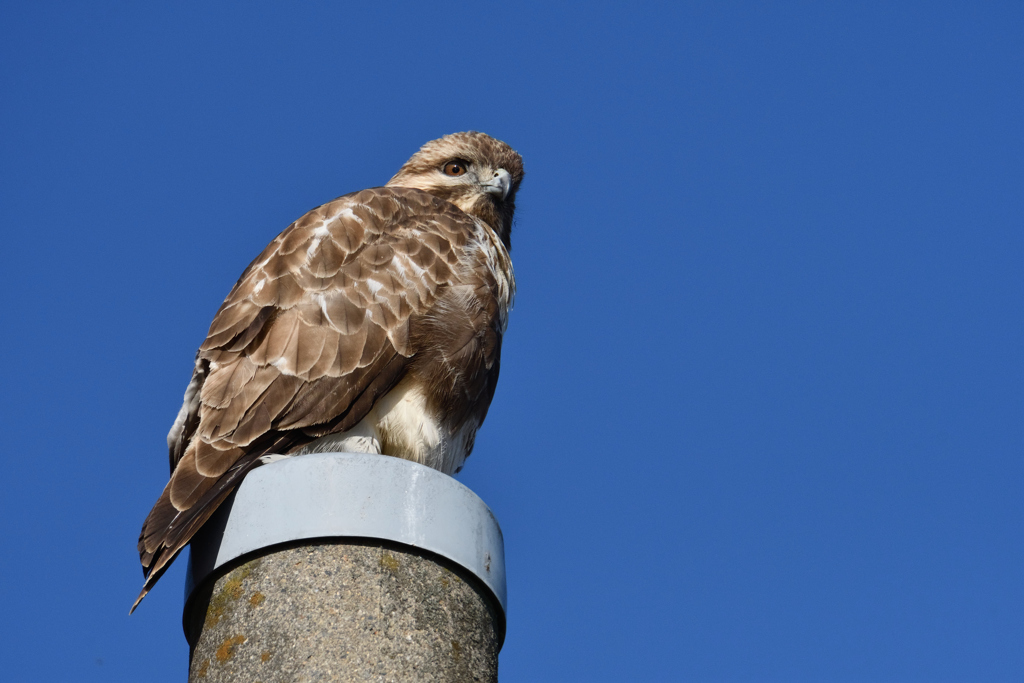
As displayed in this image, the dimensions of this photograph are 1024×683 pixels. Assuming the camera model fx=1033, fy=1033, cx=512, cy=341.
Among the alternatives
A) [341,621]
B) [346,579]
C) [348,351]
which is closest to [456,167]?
[348,351]

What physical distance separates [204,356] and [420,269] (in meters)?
1.05

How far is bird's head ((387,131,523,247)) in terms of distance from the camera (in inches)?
262

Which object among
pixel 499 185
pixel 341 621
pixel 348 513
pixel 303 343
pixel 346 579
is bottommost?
pixel 341 621

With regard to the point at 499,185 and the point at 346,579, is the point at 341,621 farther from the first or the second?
the point at 499,185

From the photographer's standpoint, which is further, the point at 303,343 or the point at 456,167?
the point at 456,167

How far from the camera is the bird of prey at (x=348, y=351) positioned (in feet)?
12.7

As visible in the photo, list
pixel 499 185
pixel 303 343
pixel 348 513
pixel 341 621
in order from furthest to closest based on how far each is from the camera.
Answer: pixel 499 185, pixel 303 343, pixel 348 513, pixel 341 621

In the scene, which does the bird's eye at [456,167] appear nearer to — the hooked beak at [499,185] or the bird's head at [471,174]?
the bird's head at [471,174]

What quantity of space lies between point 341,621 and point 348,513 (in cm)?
35

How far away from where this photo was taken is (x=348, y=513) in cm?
307

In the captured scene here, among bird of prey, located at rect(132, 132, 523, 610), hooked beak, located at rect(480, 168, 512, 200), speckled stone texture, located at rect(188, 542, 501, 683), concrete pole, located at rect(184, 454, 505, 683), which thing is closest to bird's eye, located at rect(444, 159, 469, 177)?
hooked beak, located at rect(480, 168, 512, 200)

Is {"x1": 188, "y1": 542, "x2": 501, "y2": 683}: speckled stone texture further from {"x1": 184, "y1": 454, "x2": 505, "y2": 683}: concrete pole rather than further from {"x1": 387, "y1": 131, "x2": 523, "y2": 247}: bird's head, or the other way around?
{"x1": 387, "y1": 131, "x2": 523, "y2": 247}: bird's head

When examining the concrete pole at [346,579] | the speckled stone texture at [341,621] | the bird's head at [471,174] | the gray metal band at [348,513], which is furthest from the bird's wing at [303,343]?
the bird's head at [471,174]

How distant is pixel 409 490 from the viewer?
3170 mm
